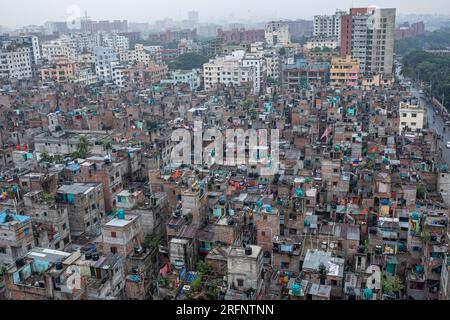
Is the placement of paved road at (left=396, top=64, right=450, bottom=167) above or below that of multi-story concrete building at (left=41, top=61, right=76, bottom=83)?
below

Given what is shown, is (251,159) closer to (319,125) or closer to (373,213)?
(373,213)

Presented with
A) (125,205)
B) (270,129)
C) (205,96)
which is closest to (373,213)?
(125,205)

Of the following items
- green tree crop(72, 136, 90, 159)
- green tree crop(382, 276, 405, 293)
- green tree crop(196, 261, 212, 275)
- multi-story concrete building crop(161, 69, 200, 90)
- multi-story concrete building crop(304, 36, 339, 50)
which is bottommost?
green tree crop(382, 276, 405, 293)

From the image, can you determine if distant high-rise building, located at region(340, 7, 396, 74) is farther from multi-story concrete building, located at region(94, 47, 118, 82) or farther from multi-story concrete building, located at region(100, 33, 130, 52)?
multi-story concrete building, located at region(100, 33, 130, 52)

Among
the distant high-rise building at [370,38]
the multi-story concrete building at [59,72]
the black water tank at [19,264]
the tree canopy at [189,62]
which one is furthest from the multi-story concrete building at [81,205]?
the tree canopy at [189,62]

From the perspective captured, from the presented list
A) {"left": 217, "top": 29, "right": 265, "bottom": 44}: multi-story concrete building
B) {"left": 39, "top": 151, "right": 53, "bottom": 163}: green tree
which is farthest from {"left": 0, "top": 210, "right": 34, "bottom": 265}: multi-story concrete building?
{"left": 217, "top": 29, "right": 265, "bottom": 44}: multi-story concrete building

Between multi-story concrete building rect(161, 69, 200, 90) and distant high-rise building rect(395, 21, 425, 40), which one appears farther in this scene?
distant high-rise building rect(395, 21, 425, 40)
